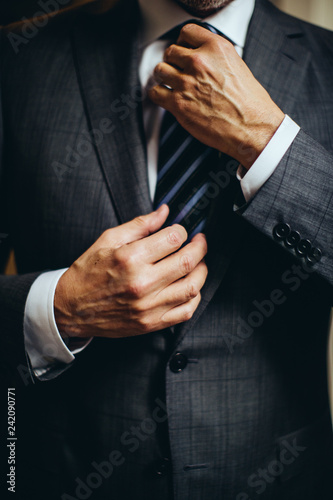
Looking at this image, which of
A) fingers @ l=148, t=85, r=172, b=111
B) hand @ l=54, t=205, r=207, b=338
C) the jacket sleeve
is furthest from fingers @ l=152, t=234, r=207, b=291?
fingers @ l=148, t=85, r=172, b=111

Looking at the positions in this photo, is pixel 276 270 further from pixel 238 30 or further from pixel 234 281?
pixel 238 30

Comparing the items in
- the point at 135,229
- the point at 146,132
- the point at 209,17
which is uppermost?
the point at 209,17

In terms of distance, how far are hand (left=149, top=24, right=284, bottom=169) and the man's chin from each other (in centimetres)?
8

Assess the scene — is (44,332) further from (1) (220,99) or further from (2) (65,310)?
(1) (220,99)

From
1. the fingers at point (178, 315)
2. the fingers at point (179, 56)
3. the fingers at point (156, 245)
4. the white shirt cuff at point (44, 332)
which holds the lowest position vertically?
the white shirt cuff at point (44, 332)

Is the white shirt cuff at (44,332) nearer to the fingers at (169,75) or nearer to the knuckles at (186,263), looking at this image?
the knuckles at (186,263)

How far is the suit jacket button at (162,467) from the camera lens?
0.67 metres

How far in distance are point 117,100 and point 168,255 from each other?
319mm

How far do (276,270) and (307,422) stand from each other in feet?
1.12

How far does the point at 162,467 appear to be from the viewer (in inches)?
26.5

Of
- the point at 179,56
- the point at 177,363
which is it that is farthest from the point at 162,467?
the point at 179,56

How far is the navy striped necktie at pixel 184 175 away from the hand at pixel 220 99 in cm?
4

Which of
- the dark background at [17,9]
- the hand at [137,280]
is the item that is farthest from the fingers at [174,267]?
the dark background at [17,9]

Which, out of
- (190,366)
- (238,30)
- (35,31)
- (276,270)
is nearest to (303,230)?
(276,270)
